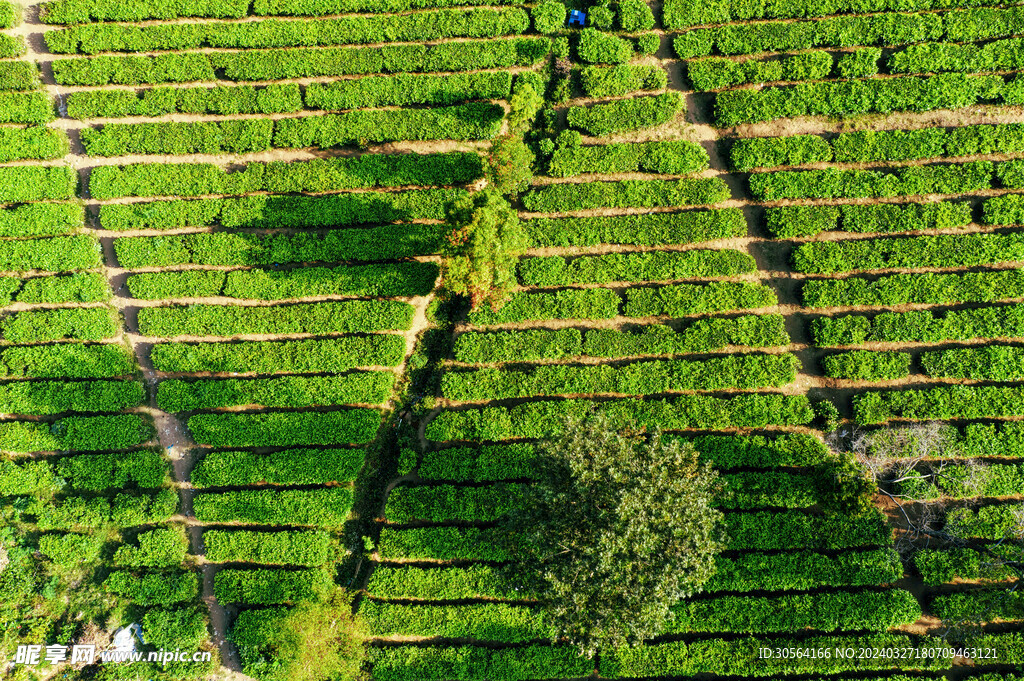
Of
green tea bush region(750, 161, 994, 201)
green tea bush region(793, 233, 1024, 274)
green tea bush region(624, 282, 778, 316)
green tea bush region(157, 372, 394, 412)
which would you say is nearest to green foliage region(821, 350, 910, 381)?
green tea bush region(624, 282, 778, 316)

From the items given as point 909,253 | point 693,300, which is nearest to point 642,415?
point 693,300

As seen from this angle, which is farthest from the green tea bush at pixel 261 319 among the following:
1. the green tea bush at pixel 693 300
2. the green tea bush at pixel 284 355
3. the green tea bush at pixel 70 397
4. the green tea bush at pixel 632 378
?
the green tea bush at pixel 693 300

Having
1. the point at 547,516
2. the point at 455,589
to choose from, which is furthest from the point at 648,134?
the point at 455,589

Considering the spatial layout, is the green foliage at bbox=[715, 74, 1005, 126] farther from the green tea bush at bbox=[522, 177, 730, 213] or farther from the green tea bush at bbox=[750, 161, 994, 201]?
the green tea bush at bbox=[522, 177, 730, 213]

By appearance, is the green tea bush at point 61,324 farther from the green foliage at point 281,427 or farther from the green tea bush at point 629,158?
the green tea bush at point 629,158

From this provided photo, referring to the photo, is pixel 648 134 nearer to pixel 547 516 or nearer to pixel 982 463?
pixel 547 516

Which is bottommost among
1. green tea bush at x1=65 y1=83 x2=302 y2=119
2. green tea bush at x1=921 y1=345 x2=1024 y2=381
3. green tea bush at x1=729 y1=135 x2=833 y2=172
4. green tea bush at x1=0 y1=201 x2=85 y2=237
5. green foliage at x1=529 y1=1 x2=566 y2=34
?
green tea bush at x1=921 y1=345 x2=1024 y2=381

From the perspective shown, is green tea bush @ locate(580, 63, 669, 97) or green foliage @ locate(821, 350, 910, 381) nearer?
green foliage @ locate(821, 350, 910, 381)
